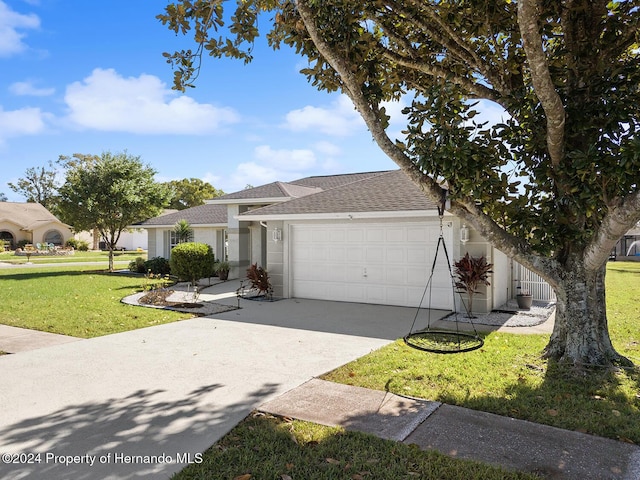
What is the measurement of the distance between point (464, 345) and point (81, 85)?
18.5 meters

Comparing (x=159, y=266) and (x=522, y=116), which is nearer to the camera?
(x=522, y=116)

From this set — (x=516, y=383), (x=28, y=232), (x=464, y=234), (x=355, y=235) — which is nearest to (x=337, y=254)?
(x=355, y=235)

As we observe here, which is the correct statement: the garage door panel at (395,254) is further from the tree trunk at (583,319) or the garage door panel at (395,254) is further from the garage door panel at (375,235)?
the tree trunk at (583,319)

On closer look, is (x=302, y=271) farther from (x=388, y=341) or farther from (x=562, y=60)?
(x=562, y=60)

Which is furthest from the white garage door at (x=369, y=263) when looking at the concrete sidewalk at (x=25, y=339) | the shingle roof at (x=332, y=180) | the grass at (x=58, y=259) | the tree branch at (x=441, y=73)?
the grass at (x=58, y=259)

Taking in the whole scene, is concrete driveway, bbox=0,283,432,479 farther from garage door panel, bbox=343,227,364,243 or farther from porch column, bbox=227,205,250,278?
porch column, bbox=227,205,250,278

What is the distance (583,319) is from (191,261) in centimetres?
1259

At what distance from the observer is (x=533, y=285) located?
13.3 metres

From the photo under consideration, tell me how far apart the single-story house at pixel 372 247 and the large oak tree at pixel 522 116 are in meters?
4.10

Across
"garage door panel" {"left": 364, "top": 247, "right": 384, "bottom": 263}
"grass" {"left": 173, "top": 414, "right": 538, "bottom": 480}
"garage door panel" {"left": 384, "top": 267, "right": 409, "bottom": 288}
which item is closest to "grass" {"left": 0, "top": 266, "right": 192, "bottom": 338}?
"garage door panel" {"left": 364, "top": 247, "right": 384, "bottom": 263}

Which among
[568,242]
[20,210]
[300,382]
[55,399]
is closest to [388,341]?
[300,382]

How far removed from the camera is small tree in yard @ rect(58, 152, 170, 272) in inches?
874

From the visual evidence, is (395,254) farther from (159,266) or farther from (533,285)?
(159,266)

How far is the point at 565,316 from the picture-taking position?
630 cm
